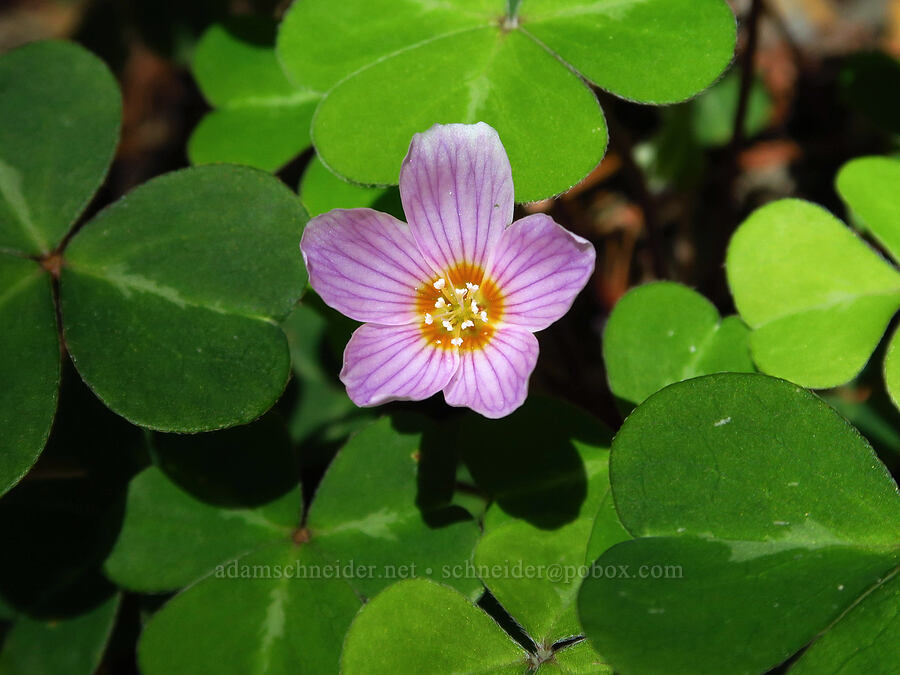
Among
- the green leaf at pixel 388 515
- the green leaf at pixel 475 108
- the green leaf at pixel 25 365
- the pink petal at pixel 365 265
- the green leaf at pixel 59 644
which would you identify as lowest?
the green leaf at pixel 59 644

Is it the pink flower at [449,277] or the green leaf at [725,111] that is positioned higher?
the pink flower at [449,277]

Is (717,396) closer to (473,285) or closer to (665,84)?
(473,285)

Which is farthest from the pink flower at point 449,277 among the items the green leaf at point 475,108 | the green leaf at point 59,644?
the green leaf at point 59,644

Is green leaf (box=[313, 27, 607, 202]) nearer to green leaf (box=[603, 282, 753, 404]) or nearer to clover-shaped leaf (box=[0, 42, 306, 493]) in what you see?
clover-shaped leaf (box=[0, 42, 306, 493])

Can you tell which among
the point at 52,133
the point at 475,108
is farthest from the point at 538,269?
the point at 52,133

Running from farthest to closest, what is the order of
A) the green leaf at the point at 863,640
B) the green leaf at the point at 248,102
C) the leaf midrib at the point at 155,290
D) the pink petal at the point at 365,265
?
the green leaf at the point at 248,102
the leaf midrib at the point at 155,290
the pink petal at the point at 365,265
the green leaf at the point at 863,640

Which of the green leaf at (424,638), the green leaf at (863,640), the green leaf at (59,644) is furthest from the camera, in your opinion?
the green leaf at (59,644)

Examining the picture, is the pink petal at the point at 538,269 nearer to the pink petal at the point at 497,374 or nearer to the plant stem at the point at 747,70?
the pink petal at the point at 497,374

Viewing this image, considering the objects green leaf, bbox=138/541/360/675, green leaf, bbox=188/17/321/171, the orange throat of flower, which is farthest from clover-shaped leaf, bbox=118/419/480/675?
green leaf, bbox=188/17/321/171

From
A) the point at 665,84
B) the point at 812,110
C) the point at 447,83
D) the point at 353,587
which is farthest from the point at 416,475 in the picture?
the point at 812,110
